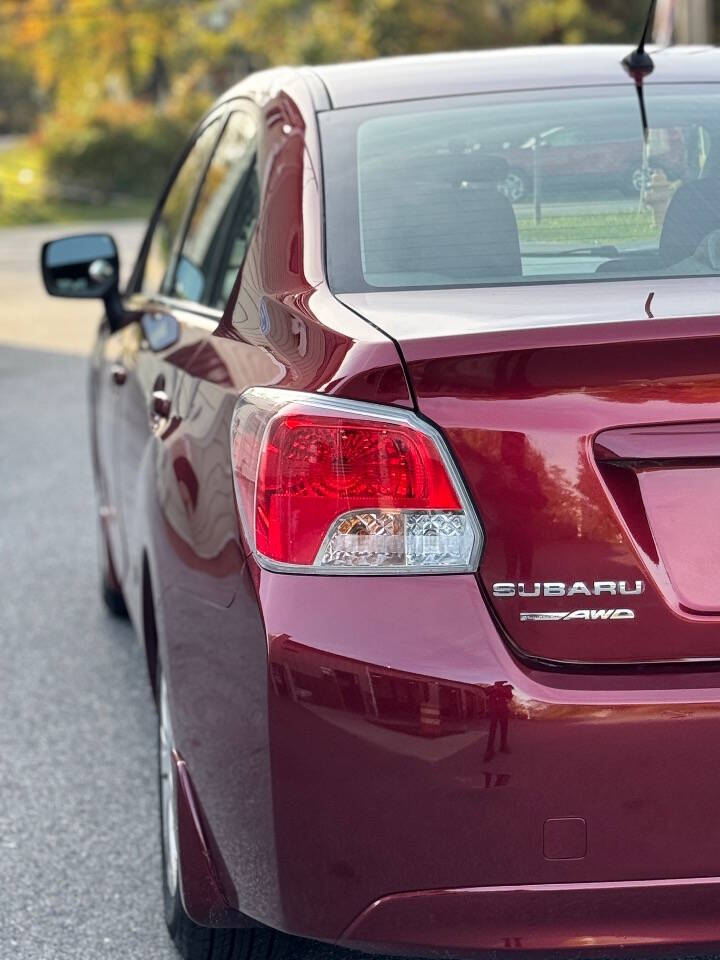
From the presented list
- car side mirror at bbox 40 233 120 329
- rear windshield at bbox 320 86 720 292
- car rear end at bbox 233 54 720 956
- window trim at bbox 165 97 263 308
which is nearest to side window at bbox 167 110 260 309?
window trim at bbox 165 97 263 308

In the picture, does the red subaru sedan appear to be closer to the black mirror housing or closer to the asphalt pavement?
the asphalt pavement

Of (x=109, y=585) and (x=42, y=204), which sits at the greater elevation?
(x=109, y=585)

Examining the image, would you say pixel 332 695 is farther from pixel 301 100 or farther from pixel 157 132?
pixel 157 132

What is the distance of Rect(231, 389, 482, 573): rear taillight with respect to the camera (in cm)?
228

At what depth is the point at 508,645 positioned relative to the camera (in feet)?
7.38

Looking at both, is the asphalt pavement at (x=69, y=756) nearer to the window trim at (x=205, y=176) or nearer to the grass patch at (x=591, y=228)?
the window trim at (x=205, y=176)

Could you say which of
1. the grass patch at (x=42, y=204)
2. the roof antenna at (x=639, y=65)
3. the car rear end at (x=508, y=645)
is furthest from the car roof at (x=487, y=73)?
the grass patch at (x=42, y=204)

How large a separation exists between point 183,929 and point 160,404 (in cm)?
105

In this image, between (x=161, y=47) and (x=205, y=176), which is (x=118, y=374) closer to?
(x=205, y=176)

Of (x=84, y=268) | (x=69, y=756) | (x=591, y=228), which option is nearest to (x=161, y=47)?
(x=84, y=268)

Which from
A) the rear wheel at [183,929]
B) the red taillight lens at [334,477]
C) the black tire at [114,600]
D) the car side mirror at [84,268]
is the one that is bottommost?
the black tire at [114,600]

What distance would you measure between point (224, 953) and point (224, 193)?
199 centimetres

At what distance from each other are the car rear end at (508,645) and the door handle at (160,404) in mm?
940

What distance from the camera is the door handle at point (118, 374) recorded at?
416 cm
